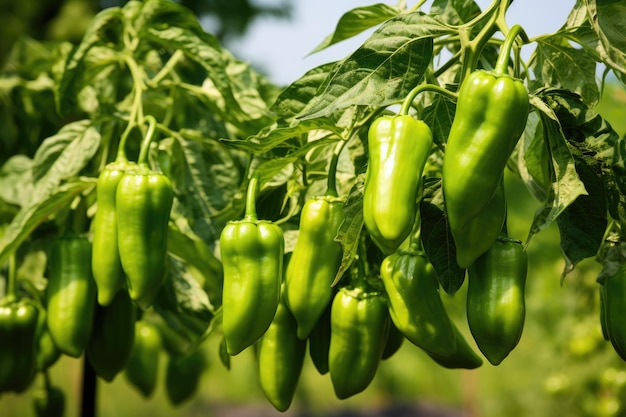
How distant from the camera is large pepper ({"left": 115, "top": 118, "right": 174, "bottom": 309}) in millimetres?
854

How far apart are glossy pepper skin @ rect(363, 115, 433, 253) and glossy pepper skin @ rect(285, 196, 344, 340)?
0.40ft

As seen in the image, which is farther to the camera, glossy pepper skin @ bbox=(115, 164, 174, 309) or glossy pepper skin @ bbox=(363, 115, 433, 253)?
glossy pepper skin @ bbox=(115, 164, 174, 309)

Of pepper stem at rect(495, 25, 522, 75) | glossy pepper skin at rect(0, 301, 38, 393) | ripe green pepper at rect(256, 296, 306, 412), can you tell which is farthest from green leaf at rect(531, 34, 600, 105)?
glossy pepper skin at rect(0, 301, 38, 393)

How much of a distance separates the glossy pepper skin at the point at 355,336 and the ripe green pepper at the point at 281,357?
6 centimetres

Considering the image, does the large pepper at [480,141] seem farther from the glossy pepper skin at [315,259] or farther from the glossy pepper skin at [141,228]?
the glossy pepper skin at [141,228]

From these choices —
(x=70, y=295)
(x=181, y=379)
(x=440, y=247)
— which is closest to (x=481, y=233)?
(x=440, y=247)

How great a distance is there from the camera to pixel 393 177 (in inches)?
25.6

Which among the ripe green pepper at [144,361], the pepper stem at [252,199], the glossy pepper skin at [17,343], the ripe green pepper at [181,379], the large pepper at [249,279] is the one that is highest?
the pepper stem at [252,199]

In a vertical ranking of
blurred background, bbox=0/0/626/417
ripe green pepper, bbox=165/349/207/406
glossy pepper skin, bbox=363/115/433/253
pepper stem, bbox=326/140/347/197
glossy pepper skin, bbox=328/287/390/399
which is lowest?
blurred background, bbox=0/0/626/417

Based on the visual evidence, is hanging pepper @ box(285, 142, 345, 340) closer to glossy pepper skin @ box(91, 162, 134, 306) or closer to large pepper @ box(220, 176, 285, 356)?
large pepper @ box(220, 176, 285, 356)

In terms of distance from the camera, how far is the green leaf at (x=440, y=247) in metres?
0.72

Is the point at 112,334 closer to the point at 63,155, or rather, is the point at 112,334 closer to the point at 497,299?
the point at 63,155

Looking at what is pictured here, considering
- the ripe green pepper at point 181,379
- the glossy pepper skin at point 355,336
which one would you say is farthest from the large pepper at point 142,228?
the ripe green pepper at point 181,379

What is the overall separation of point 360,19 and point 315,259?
32cm
